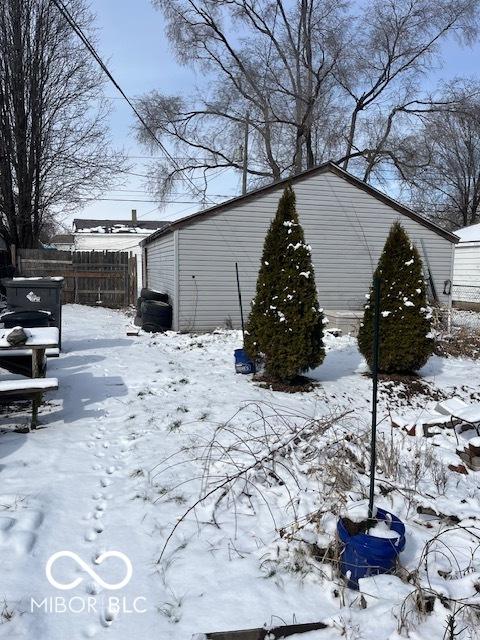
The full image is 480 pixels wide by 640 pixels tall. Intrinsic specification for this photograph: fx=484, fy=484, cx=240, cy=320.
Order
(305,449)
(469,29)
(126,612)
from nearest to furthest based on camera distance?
(126,612) < (305,449) < (469,29)

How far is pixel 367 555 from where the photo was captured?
2.43 m

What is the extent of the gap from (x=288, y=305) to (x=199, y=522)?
4039 mm

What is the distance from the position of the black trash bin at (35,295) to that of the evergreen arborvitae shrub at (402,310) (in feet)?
16.8

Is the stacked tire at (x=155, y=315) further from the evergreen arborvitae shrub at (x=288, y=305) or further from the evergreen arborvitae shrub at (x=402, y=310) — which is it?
the evergreen arborvitae shrub at (x=402, y=310)

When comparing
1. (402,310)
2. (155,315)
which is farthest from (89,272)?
(402,310)

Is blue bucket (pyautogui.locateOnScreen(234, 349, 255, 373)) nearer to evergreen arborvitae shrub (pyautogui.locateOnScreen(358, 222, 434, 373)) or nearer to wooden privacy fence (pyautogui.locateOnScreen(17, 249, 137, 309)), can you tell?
evergreen arborvitae shrub (pyautogui.locateOnScreen(358, 222, 434, 373))

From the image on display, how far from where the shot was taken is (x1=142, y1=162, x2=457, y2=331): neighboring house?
38.7 ft

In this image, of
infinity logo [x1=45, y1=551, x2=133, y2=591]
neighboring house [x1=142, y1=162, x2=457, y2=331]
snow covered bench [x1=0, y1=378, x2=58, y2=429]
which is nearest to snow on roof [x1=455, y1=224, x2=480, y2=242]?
neighboring house [x1=142, y1=162, x2=457, y2=331]

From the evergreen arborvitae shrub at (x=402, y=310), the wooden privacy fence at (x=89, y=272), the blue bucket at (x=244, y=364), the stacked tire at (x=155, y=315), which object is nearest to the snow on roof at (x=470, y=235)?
the wooden privacy fence at (x=89, y=272)

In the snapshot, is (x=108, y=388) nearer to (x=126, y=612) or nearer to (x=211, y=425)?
(x=211, y=425)

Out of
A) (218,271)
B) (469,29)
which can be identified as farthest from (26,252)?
(469,29)

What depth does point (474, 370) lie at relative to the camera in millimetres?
8805

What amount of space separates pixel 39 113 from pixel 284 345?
1696 cm

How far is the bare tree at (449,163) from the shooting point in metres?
23.6
